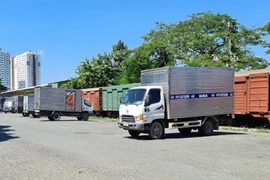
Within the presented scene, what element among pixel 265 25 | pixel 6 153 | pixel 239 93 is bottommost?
pixel 6 153

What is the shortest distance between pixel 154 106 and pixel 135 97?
3.00 feet

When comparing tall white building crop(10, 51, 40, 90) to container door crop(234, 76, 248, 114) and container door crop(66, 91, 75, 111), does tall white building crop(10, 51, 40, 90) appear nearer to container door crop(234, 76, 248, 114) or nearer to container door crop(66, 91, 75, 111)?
container door crop(66, 91, 75, 111)

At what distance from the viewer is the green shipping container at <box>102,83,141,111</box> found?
36.4m

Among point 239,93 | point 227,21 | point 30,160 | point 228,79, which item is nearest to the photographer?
point 30,160

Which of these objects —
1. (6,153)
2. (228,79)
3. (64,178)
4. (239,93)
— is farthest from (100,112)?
(64,178)

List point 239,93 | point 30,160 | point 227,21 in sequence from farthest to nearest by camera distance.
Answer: point 227,21
point 239,93
point 30,160

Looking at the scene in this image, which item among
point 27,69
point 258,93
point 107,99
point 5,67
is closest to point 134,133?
point 258,93

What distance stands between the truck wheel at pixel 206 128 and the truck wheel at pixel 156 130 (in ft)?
7.76

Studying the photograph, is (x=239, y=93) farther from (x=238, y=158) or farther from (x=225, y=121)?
(x=238, y=158)

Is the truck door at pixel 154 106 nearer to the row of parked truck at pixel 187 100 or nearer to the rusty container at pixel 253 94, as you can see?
the row of parked truck at pixel 187 100

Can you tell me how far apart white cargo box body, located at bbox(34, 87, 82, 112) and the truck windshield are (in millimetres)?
19438

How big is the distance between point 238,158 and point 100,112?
3246 centimetres

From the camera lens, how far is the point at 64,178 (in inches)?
316

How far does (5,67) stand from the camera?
130 meters
